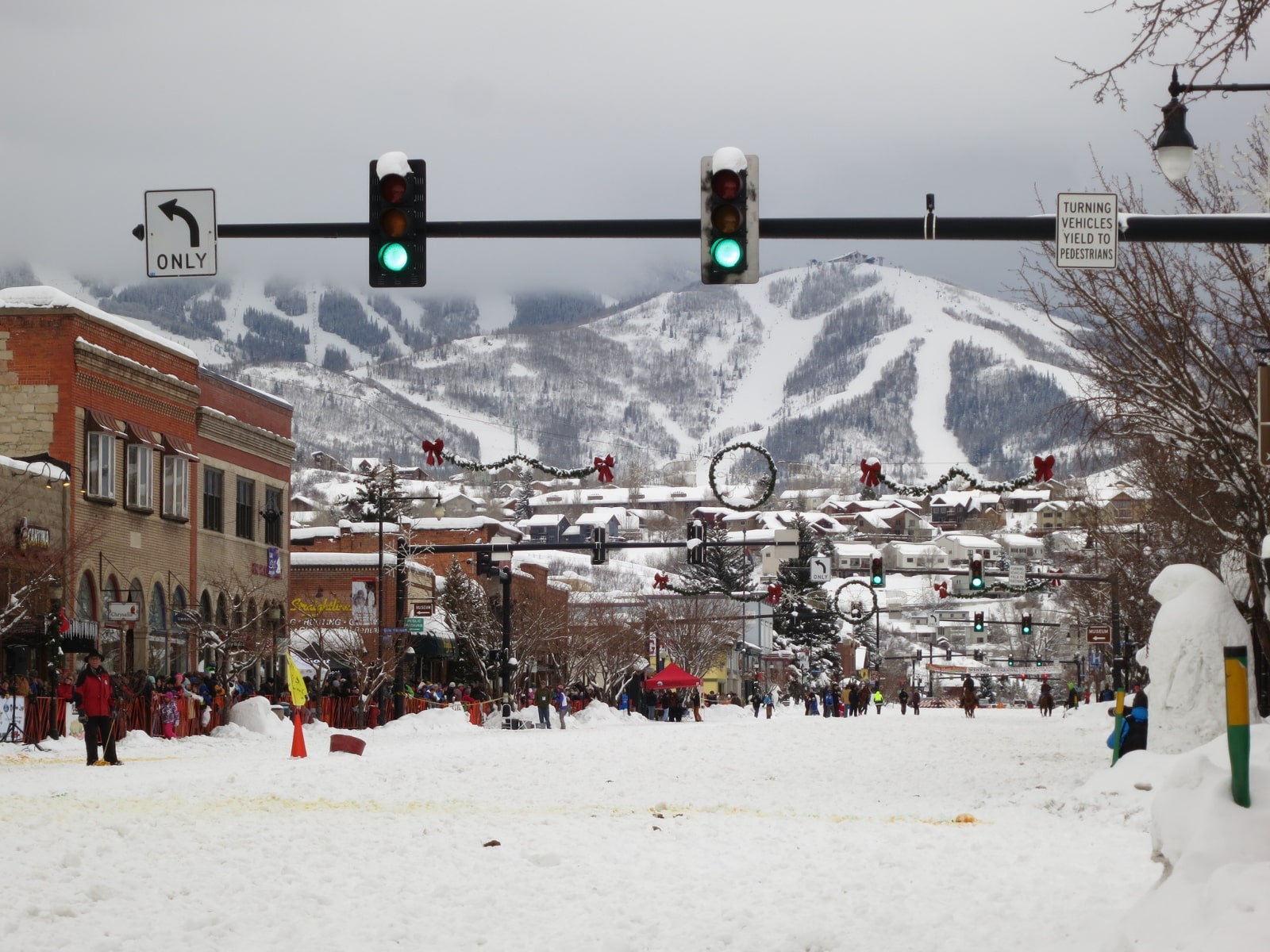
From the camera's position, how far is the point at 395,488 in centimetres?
8819

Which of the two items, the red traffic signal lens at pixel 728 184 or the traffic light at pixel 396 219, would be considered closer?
the red traffic signal lens at pixel 728 184

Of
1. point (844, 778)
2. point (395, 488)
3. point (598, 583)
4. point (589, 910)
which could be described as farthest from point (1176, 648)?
point (598, 583)

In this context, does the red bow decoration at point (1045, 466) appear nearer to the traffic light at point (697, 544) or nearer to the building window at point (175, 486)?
the traffic light at point (697, 544)

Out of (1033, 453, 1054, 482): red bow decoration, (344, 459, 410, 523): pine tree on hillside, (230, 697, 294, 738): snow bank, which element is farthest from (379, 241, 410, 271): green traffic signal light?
(344, 459, 410, 523): pine tree on hillside

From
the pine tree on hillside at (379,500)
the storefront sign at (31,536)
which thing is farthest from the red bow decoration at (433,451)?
the pine tree on hillside at (379,500)

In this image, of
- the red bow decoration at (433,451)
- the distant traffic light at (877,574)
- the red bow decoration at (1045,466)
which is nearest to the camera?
the red bow decoration at (1045,466)

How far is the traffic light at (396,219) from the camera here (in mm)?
13578

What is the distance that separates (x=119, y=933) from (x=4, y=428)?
113ft

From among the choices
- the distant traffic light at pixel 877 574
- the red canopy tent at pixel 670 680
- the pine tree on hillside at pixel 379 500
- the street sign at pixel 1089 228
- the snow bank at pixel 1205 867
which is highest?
the pine tree on hillside at pixel 379 500

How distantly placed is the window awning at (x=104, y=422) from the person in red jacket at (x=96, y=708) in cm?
1872

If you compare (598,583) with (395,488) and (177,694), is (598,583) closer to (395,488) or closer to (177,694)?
(395,488)

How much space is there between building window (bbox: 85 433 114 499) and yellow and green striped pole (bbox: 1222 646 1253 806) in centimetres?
3722

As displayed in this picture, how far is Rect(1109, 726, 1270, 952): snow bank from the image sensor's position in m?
7.73

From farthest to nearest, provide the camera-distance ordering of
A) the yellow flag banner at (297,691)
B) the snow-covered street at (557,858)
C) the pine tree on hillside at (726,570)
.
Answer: the pine tree on hillside at (726,570) < the yellow flag banner at (297,691) < the snow-covered street at (557,858)
